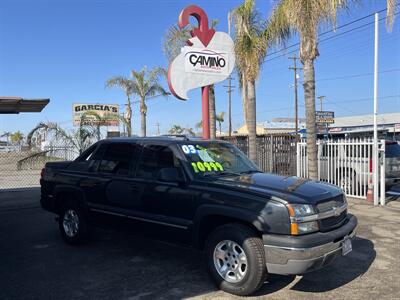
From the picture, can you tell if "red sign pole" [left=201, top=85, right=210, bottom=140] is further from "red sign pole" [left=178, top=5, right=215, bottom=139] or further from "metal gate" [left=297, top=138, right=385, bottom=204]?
"metal gate" [left=297, top=138, right=385, bottom=204]

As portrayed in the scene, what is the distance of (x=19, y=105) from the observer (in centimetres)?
1120

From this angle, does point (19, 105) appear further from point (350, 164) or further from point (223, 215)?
point (350, 164)

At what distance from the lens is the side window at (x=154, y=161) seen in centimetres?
566

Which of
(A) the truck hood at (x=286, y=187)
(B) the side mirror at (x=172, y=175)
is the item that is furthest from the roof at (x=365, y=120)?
(B) the side mirror at (x=172, y=175)

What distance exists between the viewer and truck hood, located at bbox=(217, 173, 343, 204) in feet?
15.1

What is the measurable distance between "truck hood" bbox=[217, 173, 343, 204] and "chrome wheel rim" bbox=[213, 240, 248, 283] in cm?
69

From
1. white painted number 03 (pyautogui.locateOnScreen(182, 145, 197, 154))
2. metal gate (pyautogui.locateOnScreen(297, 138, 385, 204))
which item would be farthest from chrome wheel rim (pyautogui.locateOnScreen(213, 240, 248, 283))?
metal gate (pyautogui.locateOnScreen(297, 138, 385, 204))

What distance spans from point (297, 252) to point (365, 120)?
169 feet

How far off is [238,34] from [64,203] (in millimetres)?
9502

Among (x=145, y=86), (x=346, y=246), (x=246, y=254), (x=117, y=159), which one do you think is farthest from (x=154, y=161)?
(x=145, y=86)

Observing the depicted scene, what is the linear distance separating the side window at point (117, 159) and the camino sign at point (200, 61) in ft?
10.7

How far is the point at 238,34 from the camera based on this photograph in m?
14.5

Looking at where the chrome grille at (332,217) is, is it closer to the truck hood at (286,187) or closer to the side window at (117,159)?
the truck hood at (286,187)

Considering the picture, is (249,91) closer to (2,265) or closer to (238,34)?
(238,34)
